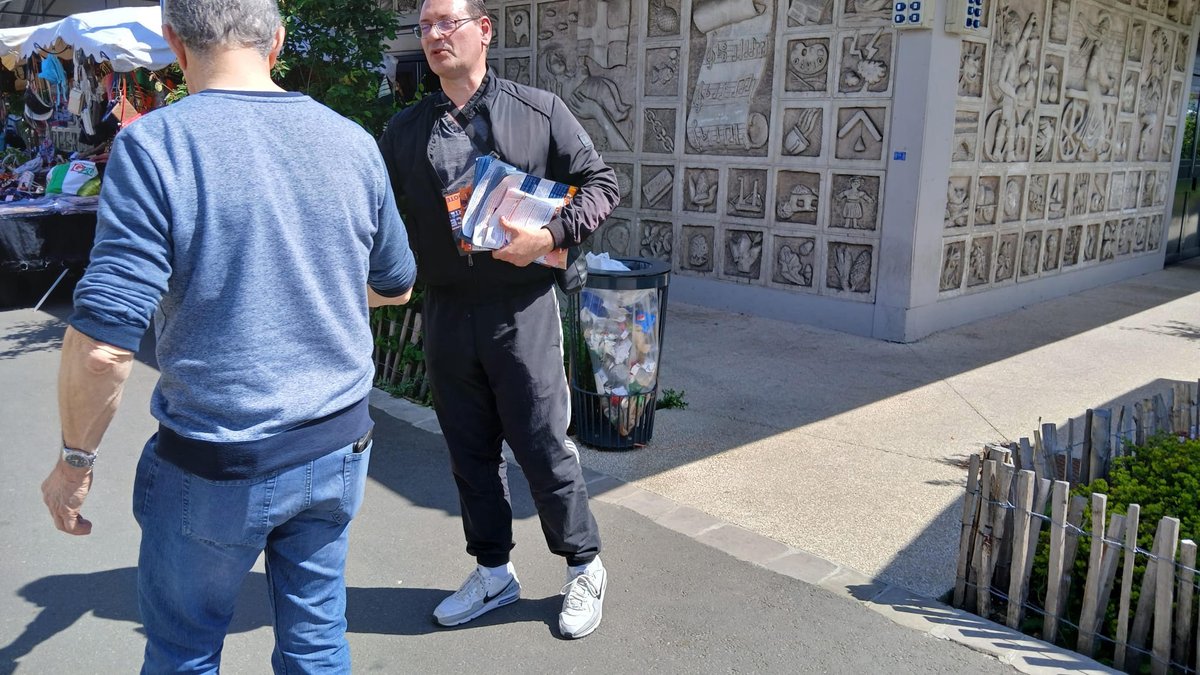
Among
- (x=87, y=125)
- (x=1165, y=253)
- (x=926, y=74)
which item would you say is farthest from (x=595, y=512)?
(x=1165, y=253)

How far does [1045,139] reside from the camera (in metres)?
9.12

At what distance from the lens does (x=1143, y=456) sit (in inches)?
156

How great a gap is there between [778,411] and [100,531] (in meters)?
3.74

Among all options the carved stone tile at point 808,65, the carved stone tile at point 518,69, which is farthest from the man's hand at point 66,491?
the carved stone tile at point 518,69

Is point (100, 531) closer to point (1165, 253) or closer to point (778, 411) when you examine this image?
point (778, 411)

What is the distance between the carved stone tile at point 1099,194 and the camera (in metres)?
A: 10.2

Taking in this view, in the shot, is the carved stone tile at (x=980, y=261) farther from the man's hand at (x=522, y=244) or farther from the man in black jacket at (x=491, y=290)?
the man's hand at (x=522, y=244)

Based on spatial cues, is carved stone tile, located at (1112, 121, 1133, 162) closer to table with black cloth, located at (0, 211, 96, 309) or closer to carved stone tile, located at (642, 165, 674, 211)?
carved stone tile, located at (642, 165, 674, 211)

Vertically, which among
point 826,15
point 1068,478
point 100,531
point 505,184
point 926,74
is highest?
point 826,15

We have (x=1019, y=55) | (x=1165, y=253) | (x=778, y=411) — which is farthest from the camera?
(x=1165, y=253)

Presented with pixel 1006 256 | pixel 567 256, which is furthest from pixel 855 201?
pixel 567 256

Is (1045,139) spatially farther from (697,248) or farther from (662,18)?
(662,18)

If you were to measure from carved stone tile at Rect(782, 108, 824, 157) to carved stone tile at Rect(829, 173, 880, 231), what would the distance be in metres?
0.32

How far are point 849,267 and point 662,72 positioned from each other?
8.40 ft
